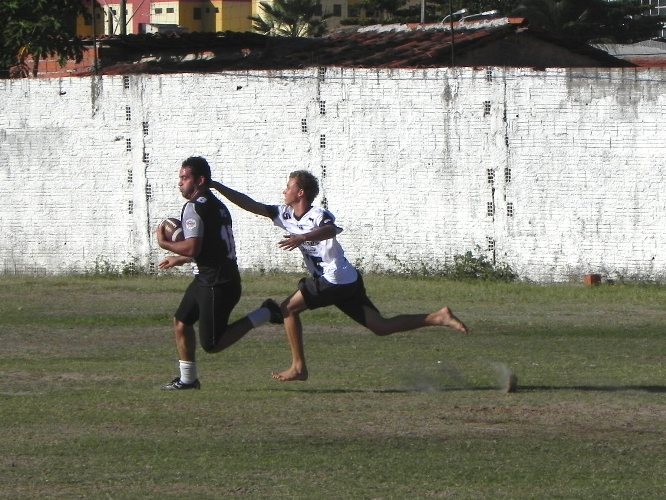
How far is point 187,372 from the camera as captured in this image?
32.7 feet

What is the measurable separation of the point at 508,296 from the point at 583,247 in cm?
135

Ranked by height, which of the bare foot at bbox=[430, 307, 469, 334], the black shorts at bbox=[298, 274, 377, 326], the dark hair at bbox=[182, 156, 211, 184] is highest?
the dark hair at bbox=[182, 156, 211, 184]

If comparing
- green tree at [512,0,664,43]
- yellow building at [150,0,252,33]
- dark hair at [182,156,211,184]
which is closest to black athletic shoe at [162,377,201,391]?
dark hair at [182,156,211,184]

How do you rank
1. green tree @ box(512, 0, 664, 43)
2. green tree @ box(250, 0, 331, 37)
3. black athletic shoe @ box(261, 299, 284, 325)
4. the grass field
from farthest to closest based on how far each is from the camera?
1. green tree @ box(250, 0, 331, 37)
2. green tree @ box(512, 0, 664, 43)
3. black athletic shoe @ box(261, 299, 284, 325)
4. the grass field

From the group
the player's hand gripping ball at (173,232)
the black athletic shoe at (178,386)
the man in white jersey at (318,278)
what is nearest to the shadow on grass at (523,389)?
the man in white jersey at (318,278)

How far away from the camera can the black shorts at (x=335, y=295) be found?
998 cm

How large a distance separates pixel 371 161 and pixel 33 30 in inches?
369

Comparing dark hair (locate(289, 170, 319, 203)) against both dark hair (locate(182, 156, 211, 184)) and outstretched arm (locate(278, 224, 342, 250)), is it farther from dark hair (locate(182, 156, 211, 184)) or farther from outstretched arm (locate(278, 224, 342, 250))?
dark hair (locate(182, 156, 211, 184))

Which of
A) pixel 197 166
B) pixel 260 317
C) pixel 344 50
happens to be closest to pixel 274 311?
pixel 260 317

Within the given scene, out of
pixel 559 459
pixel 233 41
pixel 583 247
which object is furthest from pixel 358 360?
pixel 233 41

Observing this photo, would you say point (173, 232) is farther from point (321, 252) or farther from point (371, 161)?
point (371, 161)

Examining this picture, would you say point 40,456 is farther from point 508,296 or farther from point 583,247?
point 583,247

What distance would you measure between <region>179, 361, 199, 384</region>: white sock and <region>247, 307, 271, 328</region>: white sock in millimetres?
532

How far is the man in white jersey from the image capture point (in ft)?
32.6
